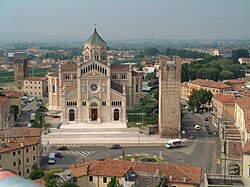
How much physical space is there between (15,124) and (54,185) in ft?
91.9

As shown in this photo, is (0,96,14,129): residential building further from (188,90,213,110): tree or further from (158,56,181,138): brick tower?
(188,90,213,110): tree

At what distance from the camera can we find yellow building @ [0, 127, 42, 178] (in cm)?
2641

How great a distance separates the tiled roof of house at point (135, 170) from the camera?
73.6 ft

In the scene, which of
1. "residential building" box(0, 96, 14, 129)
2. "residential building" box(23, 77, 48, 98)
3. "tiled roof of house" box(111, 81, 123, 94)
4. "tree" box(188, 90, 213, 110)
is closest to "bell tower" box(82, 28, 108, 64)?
"tiled roof of house" box(111, 81, 123, 94)

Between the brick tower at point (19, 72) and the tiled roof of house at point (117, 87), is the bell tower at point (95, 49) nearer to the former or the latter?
the tiled roof of house at point (117, 87)

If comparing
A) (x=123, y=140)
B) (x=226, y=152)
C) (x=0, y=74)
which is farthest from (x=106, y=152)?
(x=0, y=74)

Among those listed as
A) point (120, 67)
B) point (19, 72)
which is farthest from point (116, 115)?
point (19, 72)

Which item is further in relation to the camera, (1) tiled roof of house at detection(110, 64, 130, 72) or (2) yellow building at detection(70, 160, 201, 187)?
(1) tiled roof of house at detection(110, 64, 130, 72)

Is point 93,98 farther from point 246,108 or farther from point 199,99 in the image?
point 246,108

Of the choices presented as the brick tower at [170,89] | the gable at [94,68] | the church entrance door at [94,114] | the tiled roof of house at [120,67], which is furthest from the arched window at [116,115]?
the brick tower at [170,89]

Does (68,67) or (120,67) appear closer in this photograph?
(68,67)

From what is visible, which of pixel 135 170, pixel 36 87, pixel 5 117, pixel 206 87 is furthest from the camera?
pixel 36 87

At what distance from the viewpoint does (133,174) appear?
71.3 ft

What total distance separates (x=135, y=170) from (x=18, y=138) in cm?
1089
